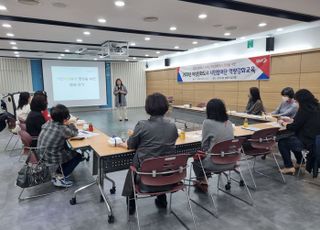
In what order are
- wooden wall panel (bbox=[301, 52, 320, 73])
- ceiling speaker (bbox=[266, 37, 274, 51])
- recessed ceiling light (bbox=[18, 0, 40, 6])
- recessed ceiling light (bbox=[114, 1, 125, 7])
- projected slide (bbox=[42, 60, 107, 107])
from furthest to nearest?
1. projected slide (bbox=[42, 60, 107, 107])
2. ceiling speaker (bbox=[266, 37, 274, 51])
3. wooden wall panel (bbox=[301, 52, 320, 73])
4. recessed ceiling light (bbox=[114, 1, 125, 7])
5. recessed ceiling light (bbox=[18, 0, 40, 6])

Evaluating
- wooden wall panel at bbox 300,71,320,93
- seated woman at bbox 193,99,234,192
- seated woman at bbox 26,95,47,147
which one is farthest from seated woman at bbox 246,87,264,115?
seated woman at bbox 26,95,47,147

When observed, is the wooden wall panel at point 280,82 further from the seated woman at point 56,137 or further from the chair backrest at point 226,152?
the seated woman at point 56,137

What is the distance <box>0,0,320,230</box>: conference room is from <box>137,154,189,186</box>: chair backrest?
1cm

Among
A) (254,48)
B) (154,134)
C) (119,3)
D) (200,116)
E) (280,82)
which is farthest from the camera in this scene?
(254,48)

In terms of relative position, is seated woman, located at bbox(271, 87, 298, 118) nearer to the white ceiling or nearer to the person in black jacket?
the person in black jacket

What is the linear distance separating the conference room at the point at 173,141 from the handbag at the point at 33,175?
1 centimetres

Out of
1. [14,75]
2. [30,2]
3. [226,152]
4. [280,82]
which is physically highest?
Answer: [30,2]

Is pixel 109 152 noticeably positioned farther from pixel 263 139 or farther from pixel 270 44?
pixel 270 44

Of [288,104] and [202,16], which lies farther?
[202,16]

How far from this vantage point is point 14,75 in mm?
10594

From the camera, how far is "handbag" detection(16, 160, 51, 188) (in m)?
2.62

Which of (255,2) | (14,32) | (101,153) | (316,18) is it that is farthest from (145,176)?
(14,32)

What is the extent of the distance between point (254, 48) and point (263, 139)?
5.21 meters

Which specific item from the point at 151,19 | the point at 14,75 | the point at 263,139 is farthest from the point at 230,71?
the point at 14,75
